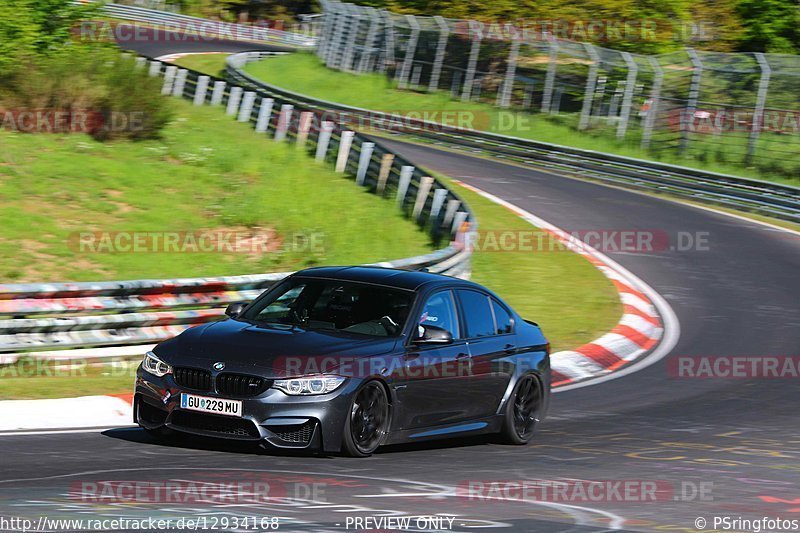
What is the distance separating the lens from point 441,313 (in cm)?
980

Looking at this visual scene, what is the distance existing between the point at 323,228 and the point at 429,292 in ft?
42.3

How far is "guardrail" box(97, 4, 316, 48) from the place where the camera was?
68625mm

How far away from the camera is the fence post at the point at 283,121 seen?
3072 cm

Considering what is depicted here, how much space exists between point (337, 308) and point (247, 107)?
80.3 ft

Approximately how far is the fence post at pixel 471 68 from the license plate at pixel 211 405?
36.6 m

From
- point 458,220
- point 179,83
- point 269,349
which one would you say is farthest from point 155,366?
point 179,83

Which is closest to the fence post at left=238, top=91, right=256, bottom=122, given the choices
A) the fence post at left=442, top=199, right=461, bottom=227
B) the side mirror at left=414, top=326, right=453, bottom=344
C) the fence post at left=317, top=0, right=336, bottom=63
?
the fence post at left=442, top=199, right=461, bottom=227

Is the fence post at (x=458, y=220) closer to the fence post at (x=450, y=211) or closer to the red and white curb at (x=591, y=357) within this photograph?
the fence post at (x=450, y=211)

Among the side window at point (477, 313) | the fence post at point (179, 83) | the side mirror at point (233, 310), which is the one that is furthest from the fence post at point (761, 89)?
the side mirror at point (233, 310)

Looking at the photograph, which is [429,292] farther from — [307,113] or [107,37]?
[107,37]

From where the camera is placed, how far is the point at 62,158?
23.6 meters

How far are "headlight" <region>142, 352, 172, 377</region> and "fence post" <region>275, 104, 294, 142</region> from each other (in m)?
22.2

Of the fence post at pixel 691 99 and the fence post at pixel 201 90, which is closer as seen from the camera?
the fence post at pixel 691 99

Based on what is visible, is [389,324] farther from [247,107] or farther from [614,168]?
[614,168]
